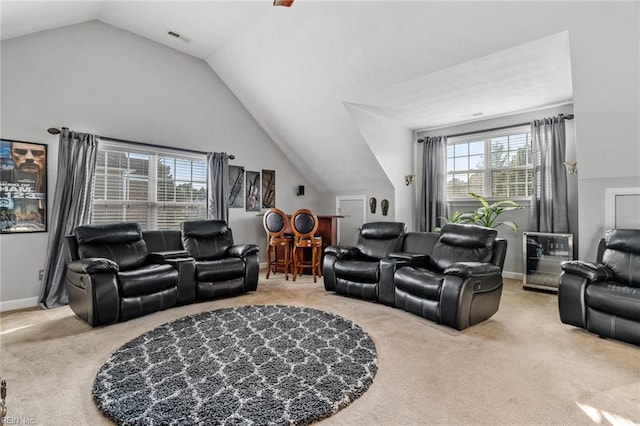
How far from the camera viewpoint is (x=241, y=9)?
4008mm

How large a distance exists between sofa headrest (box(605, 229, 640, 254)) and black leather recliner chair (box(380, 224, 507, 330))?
992 millimetres

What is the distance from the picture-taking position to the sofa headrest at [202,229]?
454 cm

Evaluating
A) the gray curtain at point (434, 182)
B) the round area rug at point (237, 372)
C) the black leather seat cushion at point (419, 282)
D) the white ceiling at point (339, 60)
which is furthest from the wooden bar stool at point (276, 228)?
the gray curtain at point (434, 182)

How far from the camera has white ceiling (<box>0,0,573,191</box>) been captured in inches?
138

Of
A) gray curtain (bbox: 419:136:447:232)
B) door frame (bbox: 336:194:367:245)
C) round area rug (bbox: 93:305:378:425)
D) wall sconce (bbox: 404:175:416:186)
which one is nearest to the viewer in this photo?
round area rug (bbox: 93:305:378:425)

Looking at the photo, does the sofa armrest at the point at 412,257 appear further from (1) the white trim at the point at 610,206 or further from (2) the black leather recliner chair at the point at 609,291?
(1) the white trim at the point at 610,206

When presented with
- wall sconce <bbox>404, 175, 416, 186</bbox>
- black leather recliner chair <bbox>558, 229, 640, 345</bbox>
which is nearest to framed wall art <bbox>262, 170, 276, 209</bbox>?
wall sconce <bbox>404, 175, 416, 186</bbox>

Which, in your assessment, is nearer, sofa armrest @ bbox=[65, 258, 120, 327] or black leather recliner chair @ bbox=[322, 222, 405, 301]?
sofa armrest @ bbox=[65, 258, 120, 327]

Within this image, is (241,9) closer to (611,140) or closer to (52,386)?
(52,386)

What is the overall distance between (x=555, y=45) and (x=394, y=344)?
332 cm

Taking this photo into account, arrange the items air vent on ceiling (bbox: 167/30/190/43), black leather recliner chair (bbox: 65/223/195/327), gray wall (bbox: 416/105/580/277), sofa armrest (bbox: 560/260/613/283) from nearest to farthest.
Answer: sofa armrest (bbox: 560/260/613/283)
black leather recliner chair (bbox: 65/223/195/327)
air vent on ceiling (bbox: 167/30/190/43)
gray wall (bbox: 416/105/580/277)

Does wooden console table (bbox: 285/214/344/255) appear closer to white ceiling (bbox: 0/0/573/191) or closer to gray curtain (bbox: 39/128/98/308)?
white ceiling (bbox: 0/0/573/191)

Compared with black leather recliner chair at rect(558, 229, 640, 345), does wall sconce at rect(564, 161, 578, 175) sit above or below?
above

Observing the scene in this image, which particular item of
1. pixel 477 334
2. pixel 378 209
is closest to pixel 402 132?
pixel 378 209
